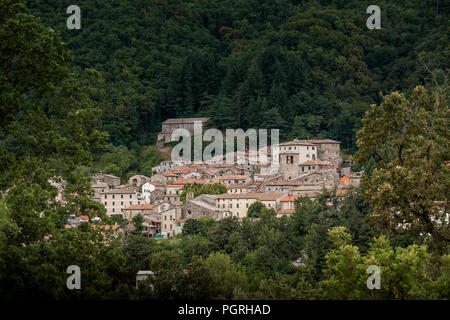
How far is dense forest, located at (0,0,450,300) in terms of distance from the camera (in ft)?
51.5

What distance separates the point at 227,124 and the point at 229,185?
2190 centimetres

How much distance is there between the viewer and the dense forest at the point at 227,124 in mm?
15695

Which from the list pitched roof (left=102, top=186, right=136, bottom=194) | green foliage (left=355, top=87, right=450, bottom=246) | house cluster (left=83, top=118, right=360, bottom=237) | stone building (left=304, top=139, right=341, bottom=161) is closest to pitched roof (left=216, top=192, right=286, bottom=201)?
house cluster (left=83, top=118, right=360, bottom=237)

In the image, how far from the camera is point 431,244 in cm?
1909

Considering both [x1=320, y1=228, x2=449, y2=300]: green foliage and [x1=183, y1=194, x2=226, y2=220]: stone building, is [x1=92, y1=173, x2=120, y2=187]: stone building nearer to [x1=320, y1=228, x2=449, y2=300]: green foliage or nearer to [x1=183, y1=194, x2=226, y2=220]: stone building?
[x1=183, y1=194, x2=226, y2=220]: stone building

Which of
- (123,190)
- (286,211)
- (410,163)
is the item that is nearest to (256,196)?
(286,211)

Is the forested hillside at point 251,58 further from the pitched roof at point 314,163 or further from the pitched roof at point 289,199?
the pitched roof at point 289,199

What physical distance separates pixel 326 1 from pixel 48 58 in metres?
128

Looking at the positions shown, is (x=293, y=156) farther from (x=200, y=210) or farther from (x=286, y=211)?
(x=200, y=210)

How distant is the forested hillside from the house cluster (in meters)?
10.2

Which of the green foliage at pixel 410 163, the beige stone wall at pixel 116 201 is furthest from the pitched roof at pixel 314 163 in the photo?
the green foliage at pixel 410 163
